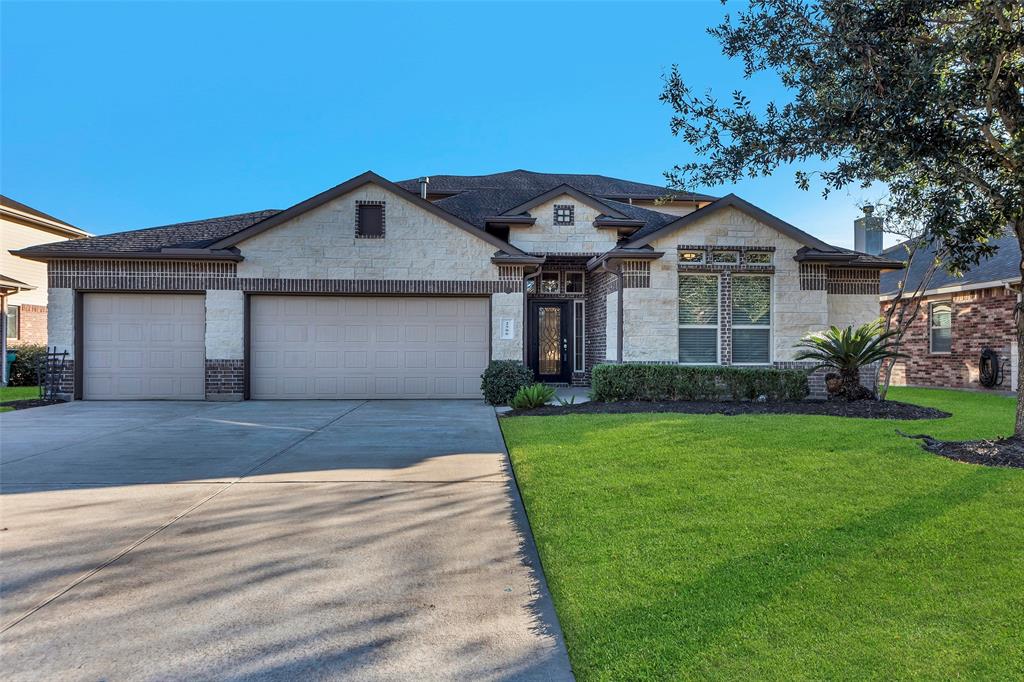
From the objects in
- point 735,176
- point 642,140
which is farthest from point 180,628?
point 642,140

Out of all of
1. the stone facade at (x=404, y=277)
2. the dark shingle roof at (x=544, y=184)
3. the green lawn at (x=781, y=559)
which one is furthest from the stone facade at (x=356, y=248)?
the dark shingle roof at (x=544, y=184)

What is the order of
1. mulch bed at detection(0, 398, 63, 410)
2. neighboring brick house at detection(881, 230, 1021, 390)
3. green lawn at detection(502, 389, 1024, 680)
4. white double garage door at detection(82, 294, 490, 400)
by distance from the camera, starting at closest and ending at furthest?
green lawn at detection(502, 389, 1024, 680)
mulch bed at detection(0, 398, 63, 410)
white double garage door at detection(82, 294, 490, 400)
neighboring brick house at detection(881, 230, 1021, 390)

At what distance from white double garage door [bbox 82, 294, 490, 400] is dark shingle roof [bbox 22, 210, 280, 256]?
3.65ft

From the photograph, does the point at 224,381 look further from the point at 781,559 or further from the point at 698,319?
the point at 781,559

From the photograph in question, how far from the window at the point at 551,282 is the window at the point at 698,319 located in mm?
3960

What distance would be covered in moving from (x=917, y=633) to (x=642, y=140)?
765 inches

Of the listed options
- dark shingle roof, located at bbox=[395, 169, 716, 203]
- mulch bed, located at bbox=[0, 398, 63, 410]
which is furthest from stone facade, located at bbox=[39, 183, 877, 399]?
dark shingle roof, located at bbox=[395, 169, 716, 203]

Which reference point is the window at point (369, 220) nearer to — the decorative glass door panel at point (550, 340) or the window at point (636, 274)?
the decorative glass door panel at point (550, 340)

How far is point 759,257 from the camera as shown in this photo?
13.3 metres

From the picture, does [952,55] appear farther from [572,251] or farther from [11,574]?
[572,251]

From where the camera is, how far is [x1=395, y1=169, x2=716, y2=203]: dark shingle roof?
21266mm

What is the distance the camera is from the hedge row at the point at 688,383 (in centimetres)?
1123

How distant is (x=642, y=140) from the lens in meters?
20.1

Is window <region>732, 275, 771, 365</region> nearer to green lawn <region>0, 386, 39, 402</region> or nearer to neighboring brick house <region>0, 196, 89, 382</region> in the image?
green lawn <region>0, 386, 39, 402</region>
